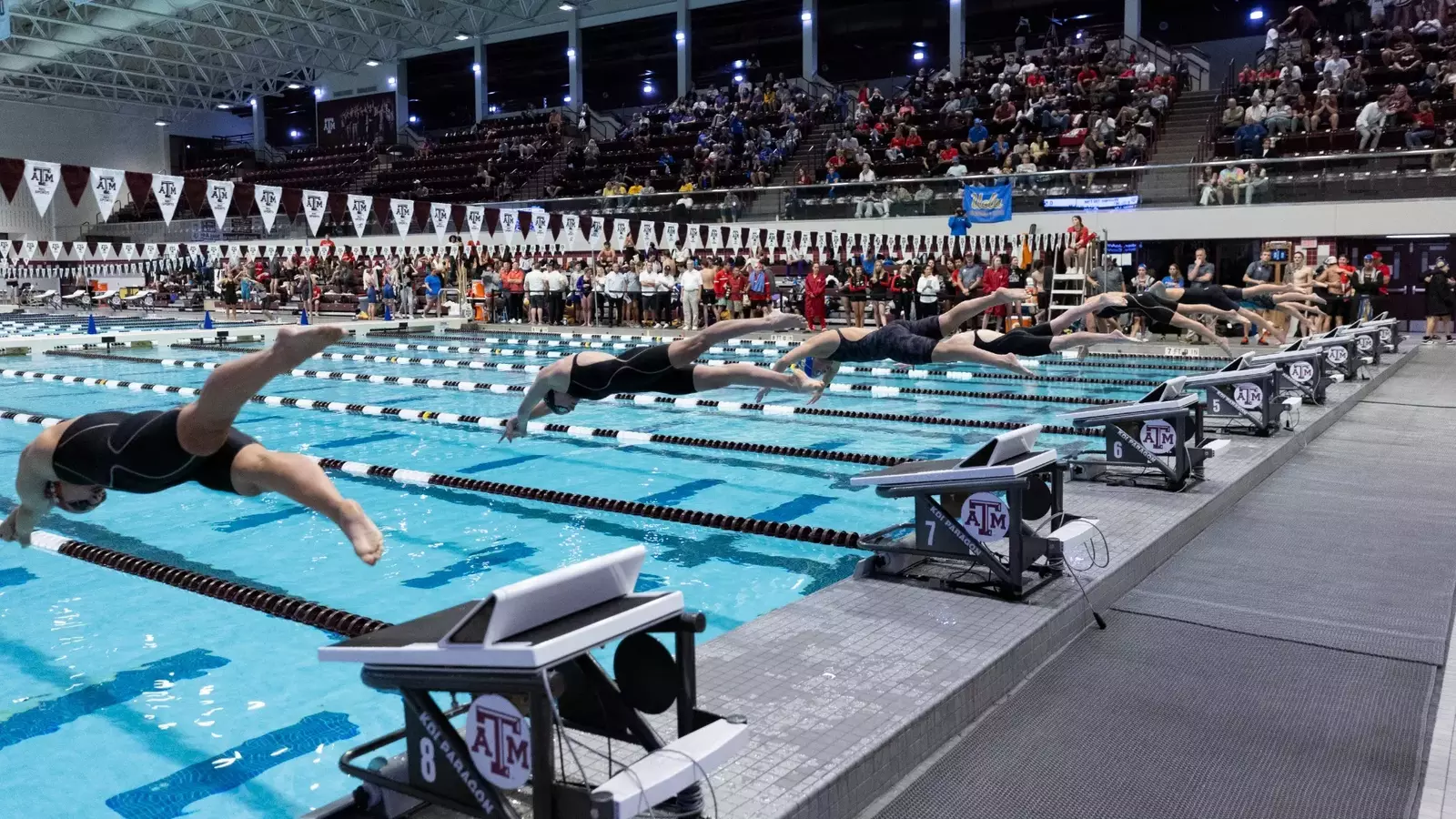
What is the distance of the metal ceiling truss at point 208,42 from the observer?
28125 mm

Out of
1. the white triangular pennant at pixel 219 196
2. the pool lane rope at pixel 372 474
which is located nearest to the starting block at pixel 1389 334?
the pool lane rope at pixel 372 474

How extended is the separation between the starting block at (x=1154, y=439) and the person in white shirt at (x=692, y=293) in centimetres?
1212

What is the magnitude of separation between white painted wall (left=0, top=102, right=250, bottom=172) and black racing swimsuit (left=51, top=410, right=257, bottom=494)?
124 ft

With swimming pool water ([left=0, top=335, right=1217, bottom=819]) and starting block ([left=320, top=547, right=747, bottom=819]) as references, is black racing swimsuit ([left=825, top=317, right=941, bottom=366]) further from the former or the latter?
starting block ([left=320, top=547, right=747, bottom=819])

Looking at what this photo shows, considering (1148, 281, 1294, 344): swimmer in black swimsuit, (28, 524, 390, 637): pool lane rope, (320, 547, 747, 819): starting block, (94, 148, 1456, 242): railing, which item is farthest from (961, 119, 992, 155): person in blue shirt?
(320, 547, 747, 819): starting block

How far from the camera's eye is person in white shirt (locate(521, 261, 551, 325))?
1992cm

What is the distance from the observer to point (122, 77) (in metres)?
35.2

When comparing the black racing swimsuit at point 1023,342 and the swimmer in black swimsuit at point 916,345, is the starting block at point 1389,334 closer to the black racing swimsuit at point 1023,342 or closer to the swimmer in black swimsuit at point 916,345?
the black racing swimsuit at point 1023,342

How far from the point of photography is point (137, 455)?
3.24 meters

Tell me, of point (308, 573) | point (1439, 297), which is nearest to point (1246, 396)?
point (308, 573)

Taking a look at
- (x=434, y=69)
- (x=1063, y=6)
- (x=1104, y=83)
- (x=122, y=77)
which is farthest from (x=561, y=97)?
(x=1104, y=83)

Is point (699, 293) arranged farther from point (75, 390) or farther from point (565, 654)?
point (565, 654)

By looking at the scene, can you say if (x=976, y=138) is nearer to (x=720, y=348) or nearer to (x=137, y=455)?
(x=720, y=348)

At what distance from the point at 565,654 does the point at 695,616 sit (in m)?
0.35
